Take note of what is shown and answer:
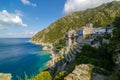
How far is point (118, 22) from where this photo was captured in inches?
1622

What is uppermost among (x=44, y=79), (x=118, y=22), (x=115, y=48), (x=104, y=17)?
(x=104, y=17)

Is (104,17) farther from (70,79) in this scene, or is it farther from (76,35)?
(70,79)

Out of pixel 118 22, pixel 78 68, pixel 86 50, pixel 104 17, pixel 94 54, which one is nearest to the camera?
pixel 78 68

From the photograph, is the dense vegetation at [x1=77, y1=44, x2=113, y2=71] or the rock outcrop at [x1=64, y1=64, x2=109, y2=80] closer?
the rock outcrop at [x1=64, y1=64, x2=109, y2=80]

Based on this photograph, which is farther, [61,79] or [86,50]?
[86,50]

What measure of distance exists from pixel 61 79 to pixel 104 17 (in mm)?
178679

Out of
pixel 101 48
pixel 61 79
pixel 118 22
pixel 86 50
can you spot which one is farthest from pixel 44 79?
pixel 118 22

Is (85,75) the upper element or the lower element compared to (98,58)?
lower

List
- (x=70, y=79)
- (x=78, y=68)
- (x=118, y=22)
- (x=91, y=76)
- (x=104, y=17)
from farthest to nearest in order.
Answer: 1. (x=104, y=17)
2. (x=118, y=22)
3. (x=78, y=68)
4. (x=91, y=76)
5. (x=70, y=79)

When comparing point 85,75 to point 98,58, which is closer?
point 85,75

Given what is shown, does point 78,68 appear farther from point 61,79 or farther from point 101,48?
point 101,48

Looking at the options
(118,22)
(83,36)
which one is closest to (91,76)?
(118,22)

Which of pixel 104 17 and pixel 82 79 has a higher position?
pixel 104 17

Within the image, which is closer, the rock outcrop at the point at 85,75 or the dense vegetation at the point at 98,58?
the rock outcrop at the point at 85,75
